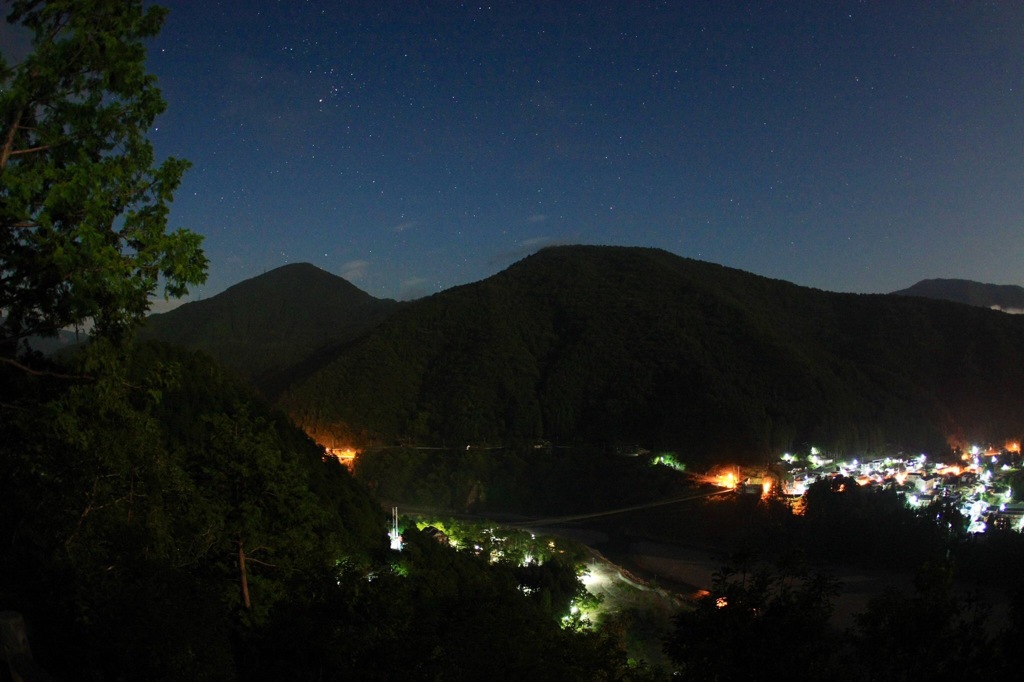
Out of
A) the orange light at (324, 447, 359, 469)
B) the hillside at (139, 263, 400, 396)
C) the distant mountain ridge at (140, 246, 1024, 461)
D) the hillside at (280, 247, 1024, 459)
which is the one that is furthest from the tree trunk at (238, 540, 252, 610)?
the hillside at (139, 263, 400, 396)

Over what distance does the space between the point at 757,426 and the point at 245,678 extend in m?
43.1

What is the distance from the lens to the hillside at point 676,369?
4834 centimetres

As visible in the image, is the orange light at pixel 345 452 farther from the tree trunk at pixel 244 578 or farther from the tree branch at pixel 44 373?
the tree branch at pixel 44 373

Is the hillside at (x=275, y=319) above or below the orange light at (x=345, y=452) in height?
above

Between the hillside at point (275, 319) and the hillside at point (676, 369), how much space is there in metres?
14.6

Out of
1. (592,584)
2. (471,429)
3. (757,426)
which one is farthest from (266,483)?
(471,429)

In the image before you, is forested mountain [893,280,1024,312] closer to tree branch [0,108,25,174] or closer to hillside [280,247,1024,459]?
hillside [280,247,1024,459]

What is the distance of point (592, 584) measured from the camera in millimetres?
24297

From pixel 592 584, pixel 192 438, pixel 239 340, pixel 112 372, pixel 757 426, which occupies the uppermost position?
pixel 239 340

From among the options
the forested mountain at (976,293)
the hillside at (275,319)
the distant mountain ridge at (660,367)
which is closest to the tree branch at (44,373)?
the distant mountain ridge at (660,367)

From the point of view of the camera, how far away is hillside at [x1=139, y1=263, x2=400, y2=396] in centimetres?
7906

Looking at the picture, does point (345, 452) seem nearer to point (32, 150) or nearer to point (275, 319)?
point (32, 150)

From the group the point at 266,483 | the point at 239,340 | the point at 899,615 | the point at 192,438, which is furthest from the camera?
the point at 239,340

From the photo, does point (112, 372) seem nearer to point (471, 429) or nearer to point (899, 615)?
point (899, 615)
